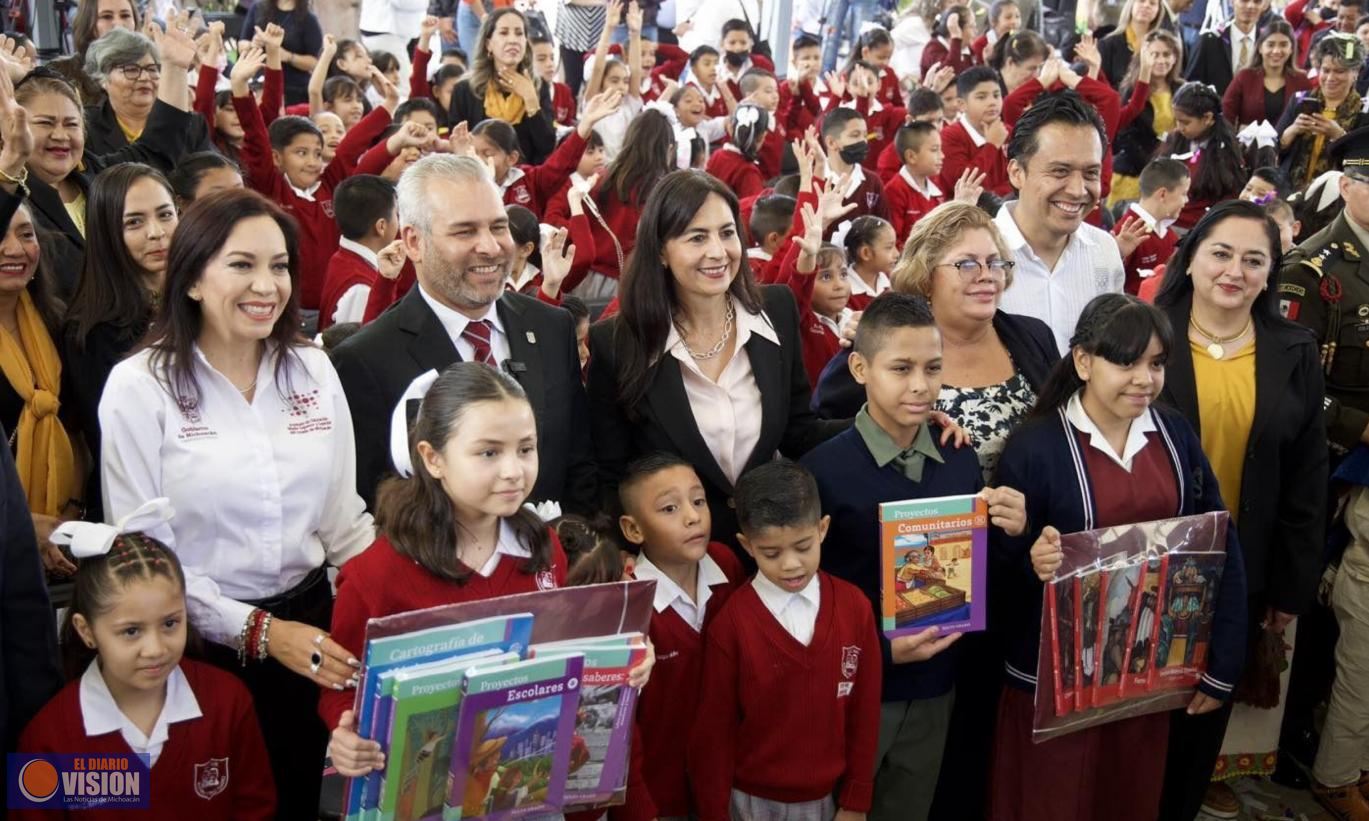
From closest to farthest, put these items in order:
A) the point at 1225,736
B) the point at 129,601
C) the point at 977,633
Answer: the point at 129,601 → the point at 977,633 → the point at 1225,736

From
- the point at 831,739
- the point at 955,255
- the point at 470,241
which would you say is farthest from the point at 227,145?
the point at 831,739

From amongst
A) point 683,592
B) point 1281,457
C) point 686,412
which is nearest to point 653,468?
point 686,412

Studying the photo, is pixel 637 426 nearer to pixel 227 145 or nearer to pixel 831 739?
pixel 831 739

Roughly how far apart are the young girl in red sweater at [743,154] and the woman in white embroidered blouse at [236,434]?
539cm

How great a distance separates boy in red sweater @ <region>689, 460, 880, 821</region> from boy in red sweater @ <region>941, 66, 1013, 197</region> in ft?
18.6

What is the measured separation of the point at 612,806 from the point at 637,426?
3.22 feet

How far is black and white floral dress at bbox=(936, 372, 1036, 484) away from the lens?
349 cm

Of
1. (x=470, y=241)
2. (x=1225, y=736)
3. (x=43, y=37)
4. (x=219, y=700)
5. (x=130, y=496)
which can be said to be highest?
(x=43, y=37)

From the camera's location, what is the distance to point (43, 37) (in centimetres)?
762

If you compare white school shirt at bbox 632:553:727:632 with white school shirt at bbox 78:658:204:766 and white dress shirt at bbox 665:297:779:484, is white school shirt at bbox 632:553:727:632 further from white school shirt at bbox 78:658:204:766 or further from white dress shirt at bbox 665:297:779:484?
white school shirt at bbox 78:658:204:766

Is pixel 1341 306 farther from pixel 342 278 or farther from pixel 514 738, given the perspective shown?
pixel 342 278

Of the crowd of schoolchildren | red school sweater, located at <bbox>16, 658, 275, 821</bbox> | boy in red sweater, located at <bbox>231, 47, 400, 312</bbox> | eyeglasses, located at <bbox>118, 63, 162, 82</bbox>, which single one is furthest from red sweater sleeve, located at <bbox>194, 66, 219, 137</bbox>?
red school sweater, located at <bbox>16, 658, 275, 821</bbox>

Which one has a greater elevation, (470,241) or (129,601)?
(470,241)

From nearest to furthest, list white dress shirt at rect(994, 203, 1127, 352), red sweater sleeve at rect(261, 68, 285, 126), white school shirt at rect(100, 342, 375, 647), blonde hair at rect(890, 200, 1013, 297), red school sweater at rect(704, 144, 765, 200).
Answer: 1. white school shirt at rect(100, 342, 375, 647)
2. blonde hair at rect(890, 200, 1013, 297)
3. white dress shirt at rect(994, 203, 1127, 352)
4. red sweater sleeve at rect(261, 68, 285, 126)
5. red school sweater at rect(704, 144, 765, 200)
